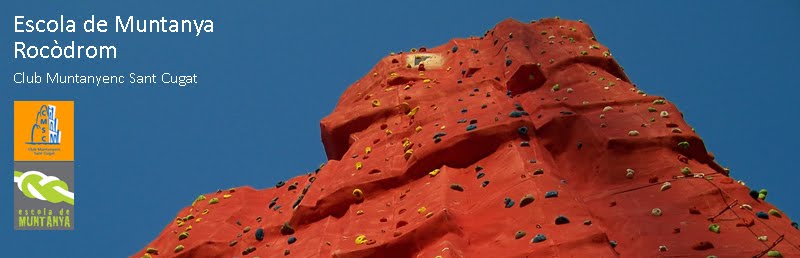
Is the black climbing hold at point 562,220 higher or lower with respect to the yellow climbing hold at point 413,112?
lower

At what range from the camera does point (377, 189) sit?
48.4 feet

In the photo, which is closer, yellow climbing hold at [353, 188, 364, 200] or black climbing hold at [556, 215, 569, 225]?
black climbing hold at [556, 215, 569, 225]

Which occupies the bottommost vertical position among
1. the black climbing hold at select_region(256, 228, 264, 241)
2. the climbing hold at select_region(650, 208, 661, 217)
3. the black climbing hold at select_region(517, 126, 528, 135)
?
the climbing hold at select_region(650, 208, 661, 217)

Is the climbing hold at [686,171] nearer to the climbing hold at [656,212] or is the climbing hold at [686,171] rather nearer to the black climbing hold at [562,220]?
the climbing hold at [656,212]

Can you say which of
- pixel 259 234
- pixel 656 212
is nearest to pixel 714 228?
pixel 656 212

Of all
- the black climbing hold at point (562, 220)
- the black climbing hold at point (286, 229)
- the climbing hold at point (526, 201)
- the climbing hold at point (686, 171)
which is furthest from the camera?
the black climbing hold at point (286, 229)

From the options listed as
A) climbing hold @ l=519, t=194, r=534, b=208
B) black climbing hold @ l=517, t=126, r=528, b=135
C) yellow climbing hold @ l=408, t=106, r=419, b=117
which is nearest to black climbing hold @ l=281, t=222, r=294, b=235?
yellow climbing hold @ l=408, t=106, r=419, b=117

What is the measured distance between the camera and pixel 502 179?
13562 millimetres

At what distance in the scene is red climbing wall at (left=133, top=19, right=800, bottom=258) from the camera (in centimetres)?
1182

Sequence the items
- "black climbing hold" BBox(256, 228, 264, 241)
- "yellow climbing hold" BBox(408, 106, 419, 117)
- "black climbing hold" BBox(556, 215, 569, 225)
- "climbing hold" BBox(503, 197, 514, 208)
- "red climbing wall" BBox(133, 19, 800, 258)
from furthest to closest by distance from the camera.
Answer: "yellow climbing hold" BBox(408, 106, 419, 117) < "black climbing hold" BBox(256, 228, 264, 241) < "climbing hold" BBox(503, 197, 514, 208) < "red climbing wall" BBox(133, 19, 800, 258) < "black climbing hold" BBox(556, 215, 569, 225)

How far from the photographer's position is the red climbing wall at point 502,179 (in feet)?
38.8

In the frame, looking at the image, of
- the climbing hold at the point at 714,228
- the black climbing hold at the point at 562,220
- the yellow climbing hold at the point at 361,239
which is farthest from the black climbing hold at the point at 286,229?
the climbing hold at the point at 714,228

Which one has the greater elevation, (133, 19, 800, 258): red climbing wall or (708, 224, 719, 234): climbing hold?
(133, 19, 800, 258): red climbing wall

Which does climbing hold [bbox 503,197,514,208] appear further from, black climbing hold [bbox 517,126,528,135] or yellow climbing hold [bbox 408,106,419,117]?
yellow climbing hold [bbox 408,106,419,117]
